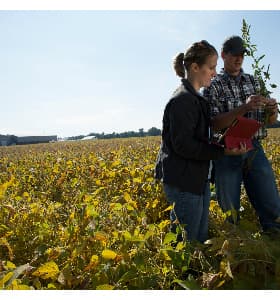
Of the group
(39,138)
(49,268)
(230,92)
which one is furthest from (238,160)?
(39,138)

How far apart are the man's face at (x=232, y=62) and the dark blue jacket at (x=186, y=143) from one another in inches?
22.9

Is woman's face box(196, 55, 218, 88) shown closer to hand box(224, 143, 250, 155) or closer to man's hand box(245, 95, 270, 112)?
man's hand box(245, 95, 270, 112)

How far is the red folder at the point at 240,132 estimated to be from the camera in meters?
2.33

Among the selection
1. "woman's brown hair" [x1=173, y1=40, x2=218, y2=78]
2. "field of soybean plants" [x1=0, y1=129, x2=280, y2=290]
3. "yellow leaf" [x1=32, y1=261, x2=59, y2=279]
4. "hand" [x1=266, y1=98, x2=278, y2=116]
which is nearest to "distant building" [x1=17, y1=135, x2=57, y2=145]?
"field of soybean plants" [x1=0, y1=129, x2=280, y2=290]

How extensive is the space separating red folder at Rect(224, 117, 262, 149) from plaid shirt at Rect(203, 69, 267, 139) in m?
0.30

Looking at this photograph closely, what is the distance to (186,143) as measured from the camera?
2.08 metres

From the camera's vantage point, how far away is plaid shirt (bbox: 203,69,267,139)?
2672mm

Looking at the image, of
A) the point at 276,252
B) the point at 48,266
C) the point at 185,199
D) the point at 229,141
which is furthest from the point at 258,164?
the point at 48,266

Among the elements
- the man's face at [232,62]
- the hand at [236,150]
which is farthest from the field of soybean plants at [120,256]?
the man's face at [232,62]

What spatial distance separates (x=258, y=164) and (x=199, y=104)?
0.82 metres

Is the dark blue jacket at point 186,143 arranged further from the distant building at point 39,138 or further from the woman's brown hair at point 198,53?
the distant building at point 39,138

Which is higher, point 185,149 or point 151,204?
point 185,149

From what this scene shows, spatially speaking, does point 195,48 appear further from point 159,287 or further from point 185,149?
point 159,287

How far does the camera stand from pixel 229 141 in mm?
2379
